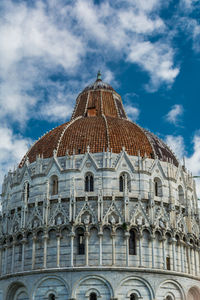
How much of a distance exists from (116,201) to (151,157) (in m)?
6.68

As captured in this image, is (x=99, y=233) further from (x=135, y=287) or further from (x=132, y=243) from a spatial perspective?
(x=135, y=287)

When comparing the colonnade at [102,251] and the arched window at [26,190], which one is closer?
the colonnade at [102,251]

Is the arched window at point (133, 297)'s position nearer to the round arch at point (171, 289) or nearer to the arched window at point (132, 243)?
the round arch at point (171, 289)

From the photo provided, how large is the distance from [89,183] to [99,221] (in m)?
4.16

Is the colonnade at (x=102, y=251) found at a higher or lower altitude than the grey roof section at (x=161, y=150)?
lower

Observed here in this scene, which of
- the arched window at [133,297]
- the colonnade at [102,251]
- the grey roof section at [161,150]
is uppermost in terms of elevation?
the grey roof section at [161,150]

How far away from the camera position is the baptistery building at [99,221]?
37.4 meters

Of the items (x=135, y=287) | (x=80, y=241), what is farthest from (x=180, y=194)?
(x=80, y=241)

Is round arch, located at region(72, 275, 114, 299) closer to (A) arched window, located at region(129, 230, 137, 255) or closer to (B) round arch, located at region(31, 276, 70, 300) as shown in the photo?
(B) round arch, located at region(31, 276, 70, 300)

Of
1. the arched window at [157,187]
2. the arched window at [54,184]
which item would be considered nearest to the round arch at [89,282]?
the arched window at [54,184]

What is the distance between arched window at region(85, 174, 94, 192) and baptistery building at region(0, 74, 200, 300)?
91 mm

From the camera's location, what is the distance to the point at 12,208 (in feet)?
143

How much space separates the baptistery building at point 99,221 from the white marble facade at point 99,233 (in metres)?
0.09

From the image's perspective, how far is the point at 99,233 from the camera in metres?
37.8
